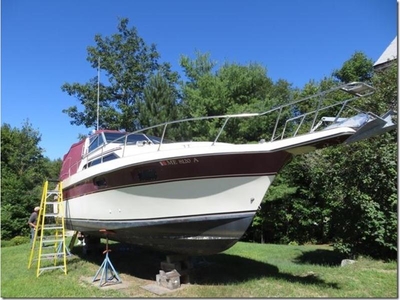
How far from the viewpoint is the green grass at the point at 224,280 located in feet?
19.3

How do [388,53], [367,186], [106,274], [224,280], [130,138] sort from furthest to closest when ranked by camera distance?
[388,53], [367,186], [130,138], [106,274], [224,280]

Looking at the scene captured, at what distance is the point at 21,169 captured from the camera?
30.0 m

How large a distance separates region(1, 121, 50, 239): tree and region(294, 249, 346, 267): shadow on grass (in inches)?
613

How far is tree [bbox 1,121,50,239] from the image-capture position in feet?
64.6

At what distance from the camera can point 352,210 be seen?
9.15 m

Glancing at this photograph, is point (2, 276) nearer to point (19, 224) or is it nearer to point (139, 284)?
point (139, 284)

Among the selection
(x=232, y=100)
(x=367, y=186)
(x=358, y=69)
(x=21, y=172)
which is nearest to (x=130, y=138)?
(x=367, y=186)

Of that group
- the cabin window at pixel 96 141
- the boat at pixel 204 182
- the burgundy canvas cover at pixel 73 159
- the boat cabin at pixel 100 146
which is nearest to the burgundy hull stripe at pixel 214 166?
the boat at pixel 204 182

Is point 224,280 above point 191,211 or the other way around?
the other way around

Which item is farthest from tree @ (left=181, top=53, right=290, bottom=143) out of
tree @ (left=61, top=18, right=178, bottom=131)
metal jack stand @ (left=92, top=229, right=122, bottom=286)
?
metal jack stand @ (left=92, top=229, right=122, bottom=286)

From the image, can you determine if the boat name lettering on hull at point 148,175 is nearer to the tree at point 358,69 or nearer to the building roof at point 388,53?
the building roof at point 388,53

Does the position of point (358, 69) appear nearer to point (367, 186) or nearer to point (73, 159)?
point (367, 186)

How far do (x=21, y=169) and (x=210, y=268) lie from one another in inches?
1073

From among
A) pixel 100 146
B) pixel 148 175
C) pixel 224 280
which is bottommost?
pixel 224 280
